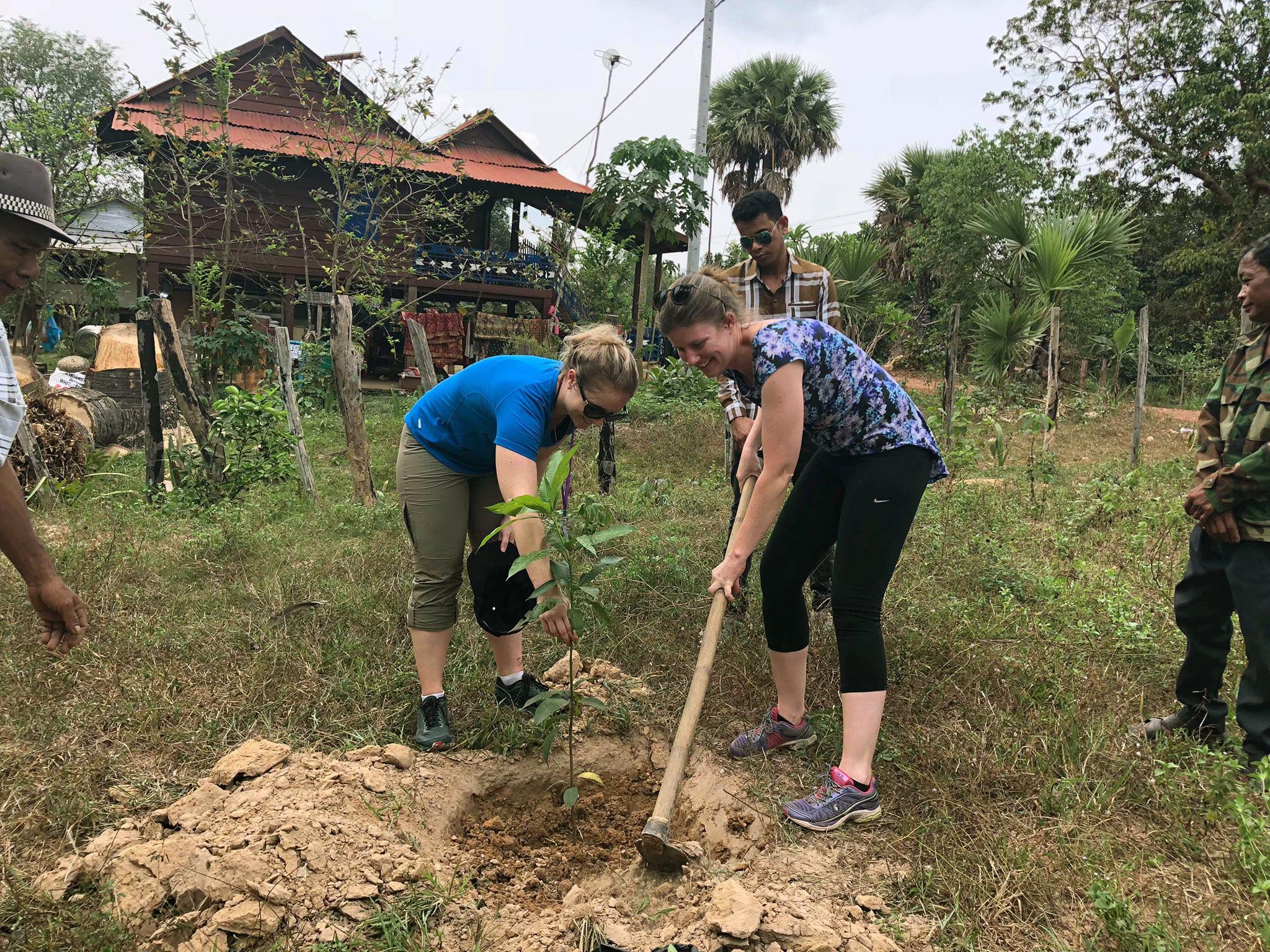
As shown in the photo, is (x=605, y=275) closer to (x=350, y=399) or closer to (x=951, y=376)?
(x=951, y=376)

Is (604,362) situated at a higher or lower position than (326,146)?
lower

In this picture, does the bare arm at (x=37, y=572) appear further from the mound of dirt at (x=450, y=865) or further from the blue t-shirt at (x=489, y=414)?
the blue t-shirt at (x=489, y=414)

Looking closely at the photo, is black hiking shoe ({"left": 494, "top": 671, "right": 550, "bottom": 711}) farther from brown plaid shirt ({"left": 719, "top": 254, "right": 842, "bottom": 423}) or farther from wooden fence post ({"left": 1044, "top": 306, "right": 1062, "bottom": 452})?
wooden fence post ({"left": 1044, "top": 306, "right": 1062, "bottom": 452})

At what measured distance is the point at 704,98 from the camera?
13164 millimetres

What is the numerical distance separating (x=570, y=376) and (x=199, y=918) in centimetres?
168

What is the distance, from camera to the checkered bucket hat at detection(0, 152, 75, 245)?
166cm

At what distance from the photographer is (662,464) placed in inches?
304

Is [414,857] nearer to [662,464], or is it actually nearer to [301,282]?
[662,464]

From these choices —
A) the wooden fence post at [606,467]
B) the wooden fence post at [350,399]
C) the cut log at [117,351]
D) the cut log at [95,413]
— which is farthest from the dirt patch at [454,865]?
the cut log at [117,351]

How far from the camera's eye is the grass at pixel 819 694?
1.99 m

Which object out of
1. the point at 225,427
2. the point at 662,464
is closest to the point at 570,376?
the point at 225,427

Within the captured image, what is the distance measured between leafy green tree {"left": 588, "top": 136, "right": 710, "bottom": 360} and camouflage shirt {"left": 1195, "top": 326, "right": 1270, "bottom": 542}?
8.91 metres

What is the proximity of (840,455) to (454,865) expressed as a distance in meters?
1.65

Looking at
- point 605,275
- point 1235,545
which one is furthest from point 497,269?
point 1235,545
